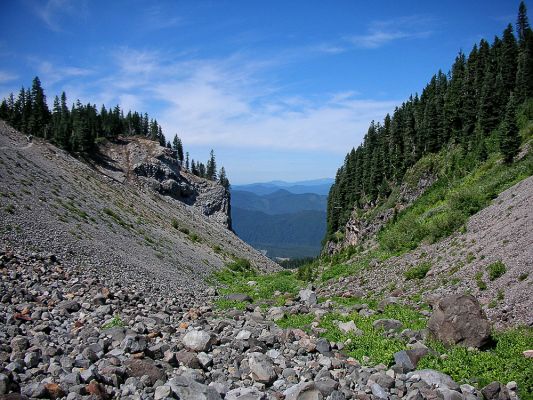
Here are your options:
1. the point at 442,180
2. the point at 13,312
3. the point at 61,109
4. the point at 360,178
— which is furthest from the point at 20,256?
the point at 61,109

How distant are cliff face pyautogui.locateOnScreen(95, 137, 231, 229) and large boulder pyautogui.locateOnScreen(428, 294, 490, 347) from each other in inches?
3612

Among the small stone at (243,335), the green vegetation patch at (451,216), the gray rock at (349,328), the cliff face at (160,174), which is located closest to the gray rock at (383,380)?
the gray rock at (349,328)

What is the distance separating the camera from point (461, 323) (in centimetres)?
1240

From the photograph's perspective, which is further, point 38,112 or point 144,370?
point 38,112

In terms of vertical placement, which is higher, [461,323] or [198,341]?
[461,323]

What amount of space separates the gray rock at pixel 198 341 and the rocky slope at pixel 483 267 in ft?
33.7

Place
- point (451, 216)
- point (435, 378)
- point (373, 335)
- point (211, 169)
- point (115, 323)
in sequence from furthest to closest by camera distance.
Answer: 1. point (211, 169)
2. point (451, 216)
3. point (115, 323)
4. point (373, 335)
5. point (435, 378)

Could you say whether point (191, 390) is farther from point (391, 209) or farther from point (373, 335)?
point (391, 209)

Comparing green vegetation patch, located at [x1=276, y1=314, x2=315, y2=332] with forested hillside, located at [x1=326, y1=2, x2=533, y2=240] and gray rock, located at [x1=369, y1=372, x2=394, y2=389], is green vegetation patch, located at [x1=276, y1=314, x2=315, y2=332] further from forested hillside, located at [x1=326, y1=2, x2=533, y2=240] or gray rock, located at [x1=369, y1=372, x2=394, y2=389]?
forested hillside, located at [x1=326, y1=2, x2=533, y2=240]

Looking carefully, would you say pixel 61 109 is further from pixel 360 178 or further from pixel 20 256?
pixel 20 256

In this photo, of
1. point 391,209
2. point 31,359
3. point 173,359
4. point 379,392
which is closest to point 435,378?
point 379,392

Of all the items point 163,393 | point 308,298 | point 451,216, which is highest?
point 451,216

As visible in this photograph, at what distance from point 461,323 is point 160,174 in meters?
103

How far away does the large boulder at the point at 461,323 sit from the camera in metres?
12.0
